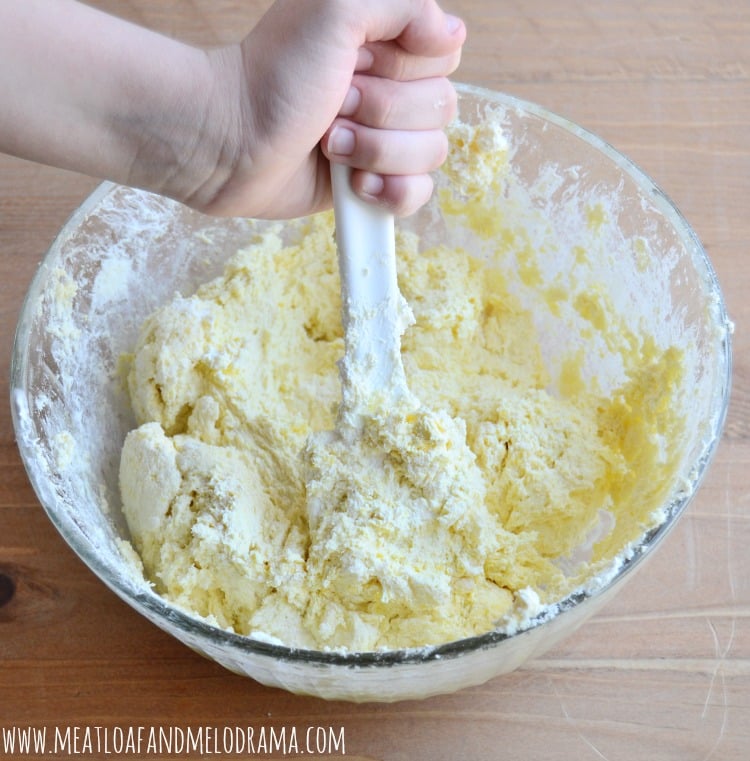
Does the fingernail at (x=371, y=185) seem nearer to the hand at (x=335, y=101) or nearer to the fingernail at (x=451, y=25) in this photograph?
the hand at (x=335, y=101)

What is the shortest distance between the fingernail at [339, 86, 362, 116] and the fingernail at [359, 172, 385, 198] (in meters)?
0.08

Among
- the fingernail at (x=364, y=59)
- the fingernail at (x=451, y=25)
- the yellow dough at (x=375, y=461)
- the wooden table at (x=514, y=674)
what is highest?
the fingernail at (x=451, y=25)

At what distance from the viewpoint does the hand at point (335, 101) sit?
95 cm

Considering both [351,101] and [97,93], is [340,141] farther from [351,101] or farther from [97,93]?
[97,93]

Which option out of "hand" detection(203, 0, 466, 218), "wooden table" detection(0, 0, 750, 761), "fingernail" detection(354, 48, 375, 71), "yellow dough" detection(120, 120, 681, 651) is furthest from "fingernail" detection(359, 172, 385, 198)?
"wooden table" detection(0, 0, 750, 761)

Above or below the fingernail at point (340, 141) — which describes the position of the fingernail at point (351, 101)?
above

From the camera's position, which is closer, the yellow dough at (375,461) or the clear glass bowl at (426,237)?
the clear glass bowl at (426,237)

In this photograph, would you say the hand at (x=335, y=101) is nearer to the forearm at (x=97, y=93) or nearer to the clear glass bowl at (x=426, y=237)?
the forearm at (x=97, y=93)

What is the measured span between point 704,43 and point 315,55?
97 centimetres

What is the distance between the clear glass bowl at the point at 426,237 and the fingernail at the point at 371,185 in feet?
0.90

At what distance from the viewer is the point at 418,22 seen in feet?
3.25

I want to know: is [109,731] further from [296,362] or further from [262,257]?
[262,257]

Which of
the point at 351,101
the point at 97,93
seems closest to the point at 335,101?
the point at 351,101

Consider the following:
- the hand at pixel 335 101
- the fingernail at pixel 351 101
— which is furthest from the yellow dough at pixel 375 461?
the fingernail at pixel 351 101
